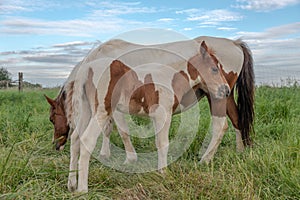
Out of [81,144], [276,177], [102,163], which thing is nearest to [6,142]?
[102,163]

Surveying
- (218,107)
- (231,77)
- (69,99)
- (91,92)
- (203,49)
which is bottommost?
(218,107)

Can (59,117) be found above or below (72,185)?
above

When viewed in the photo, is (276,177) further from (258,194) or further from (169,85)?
(169,85)

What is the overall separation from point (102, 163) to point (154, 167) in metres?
0.68

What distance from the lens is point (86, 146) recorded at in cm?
316

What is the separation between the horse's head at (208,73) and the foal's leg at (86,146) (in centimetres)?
124

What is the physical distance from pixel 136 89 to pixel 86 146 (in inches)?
29.0

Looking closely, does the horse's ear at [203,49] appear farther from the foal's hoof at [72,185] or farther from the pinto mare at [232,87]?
the foal's hoof at [72,185]

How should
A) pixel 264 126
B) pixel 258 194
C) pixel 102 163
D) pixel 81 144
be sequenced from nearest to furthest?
1. pixel 258 194
2. pixel 81 144
3. pixel 102 163
4. pixel 264 126

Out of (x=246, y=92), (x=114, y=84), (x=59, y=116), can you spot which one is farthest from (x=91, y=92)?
(x=246, y=92)

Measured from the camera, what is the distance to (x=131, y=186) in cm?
325

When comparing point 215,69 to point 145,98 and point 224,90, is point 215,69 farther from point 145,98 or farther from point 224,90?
point 145,98

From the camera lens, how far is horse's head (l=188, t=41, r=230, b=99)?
152 inches

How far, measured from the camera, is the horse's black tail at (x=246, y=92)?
14.9 feet
